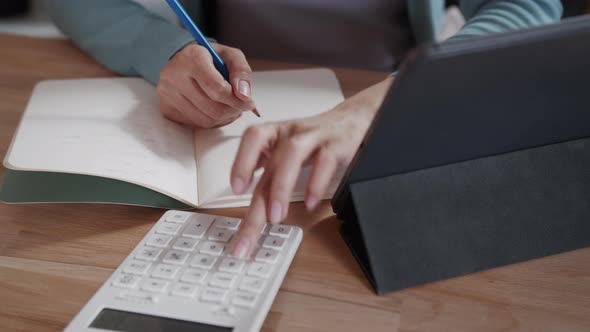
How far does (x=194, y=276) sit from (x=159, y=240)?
0.22ft

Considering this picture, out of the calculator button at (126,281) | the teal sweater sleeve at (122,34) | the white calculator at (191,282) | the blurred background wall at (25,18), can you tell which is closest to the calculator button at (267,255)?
the white calculator at (191,282)

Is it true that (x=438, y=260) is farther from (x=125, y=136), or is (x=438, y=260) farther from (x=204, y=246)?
(x=125, y=136)

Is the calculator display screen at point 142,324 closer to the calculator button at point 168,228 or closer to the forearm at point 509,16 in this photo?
the calculator button at point 168,228

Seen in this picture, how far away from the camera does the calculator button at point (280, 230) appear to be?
56 cm

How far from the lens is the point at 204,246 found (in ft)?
1.80

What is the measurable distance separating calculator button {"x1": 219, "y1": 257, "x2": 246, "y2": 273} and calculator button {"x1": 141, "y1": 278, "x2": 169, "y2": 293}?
0.16ft

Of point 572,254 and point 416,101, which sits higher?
point 416,101

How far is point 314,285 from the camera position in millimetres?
536

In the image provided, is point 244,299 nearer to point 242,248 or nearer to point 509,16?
point 242,248

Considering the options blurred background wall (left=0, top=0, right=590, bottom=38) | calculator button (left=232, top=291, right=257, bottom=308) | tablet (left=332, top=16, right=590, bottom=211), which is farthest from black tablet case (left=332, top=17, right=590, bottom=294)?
blurred background wall (left=0, top=0, right=590, bottom=38)

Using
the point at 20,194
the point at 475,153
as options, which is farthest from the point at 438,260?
the point at 20,194

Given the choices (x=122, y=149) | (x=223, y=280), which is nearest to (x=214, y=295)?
(x=223, y=280)

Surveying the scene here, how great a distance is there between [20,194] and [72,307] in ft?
0.55

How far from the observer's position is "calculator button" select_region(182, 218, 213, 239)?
1.85 ft
